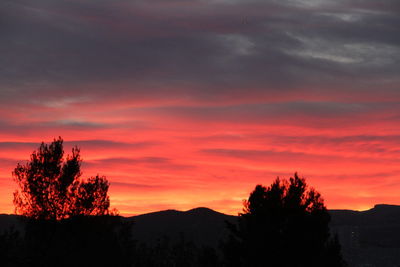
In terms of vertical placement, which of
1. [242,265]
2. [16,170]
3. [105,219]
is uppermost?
[16,170]

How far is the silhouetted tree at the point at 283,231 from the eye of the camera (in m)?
49.5

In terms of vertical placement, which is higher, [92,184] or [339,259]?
[92,184]

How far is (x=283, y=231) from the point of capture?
50250 millimetres

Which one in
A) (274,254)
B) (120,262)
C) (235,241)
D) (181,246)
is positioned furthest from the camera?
(181,246)

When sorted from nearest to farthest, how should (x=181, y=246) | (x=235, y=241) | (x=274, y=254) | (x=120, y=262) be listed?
1. (x=274, y=254)
2. (x=235, y=241)
3. (x=120, y=262)
4. (x=181, y=246)

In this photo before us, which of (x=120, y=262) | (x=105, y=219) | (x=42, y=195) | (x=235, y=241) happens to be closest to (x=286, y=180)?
(x=235, y=241)

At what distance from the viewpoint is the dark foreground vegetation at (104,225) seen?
49.8 metres

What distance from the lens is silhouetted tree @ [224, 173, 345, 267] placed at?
162 feet

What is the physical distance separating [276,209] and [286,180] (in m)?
3.08

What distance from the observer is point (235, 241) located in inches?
2069

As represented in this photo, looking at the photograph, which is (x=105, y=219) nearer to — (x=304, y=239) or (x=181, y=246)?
(x=304, y=239)

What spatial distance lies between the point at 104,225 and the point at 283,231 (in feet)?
55.9

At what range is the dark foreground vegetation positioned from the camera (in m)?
49.8

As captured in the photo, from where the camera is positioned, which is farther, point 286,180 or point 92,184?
point 92,184
